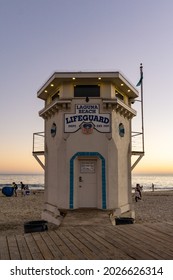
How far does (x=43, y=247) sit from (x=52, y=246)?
213 mm

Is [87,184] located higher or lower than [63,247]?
higher

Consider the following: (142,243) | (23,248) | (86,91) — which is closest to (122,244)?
(142,243)

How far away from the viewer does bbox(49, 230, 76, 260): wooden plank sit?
5910mm

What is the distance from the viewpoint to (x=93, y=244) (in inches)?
269

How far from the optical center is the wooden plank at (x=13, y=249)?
585 cm

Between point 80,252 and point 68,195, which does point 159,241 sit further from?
point 68,195

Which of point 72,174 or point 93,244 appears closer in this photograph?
point 93,244

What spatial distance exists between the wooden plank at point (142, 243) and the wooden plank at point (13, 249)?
2.61m

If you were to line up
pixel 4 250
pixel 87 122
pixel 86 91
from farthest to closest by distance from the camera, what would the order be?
pixel 86 91 → pixel 87 122 → pixel 4 250

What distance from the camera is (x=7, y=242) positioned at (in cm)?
698

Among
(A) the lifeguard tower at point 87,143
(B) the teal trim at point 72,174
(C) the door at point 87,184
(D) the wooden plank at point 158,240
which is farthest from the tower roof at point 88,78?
(D) the wooden plank at point 158,240

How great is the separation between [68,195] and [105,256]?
876 centimetres

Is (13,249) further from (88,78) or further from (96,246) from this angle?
(88,78)

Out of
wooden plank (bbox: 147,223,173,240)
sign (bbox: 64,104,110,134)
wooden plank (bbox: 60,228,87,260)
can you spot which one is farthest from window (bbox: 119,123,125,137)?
wooden plank (bbox: 60,228,87,260)
